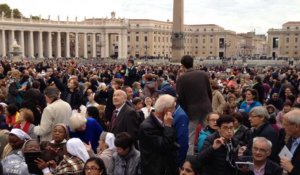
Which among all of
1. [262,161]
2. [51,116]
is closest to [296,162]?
[262,161]

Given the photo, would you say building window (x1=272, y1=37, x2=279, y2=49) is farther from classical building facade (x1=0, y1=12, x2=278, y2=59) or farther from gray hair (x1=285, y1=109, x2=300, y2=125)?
gray hair (x1=285, y1=109, x2=300, y2=125)

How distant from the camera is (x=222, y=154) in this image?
5773 millimetres

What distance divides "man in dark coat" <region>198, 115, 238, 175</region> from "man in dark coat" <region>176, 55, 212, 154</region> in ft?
8.19

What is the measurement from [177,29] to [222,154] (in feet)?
105

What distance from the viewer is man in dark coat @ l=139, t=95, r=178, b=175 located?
226 inches

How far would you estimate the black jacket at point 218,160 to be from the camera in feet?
18.9

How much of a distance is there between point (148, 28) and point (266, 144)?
11953 centimetres

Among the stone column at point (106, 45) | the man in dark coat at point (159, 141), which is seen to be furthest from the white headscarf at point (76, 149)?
the stone column at point (106, 45)

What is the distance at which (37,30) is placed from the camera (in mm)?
92562

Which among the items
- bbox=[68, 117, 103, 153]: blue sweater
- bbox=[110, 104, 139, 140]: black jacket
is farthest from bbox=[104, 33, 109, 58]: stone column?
bbox=[110, 104, 139, 140]: black jacket

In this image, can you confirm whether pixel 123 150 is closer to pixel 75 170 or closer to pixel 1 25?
pixel 75 170

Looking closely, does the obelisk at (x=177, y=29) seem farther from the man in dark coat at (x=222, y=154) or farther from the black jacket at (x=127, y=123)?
the man in dark coat at (x=222, y=154)

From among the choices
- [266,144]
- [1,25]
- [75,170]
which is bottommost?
[75,170]

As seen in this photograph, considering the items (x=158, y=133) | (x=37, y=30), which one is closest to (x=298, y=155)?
(x=158, y=133)
